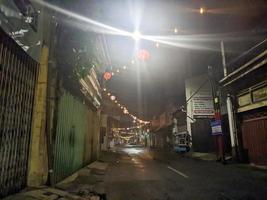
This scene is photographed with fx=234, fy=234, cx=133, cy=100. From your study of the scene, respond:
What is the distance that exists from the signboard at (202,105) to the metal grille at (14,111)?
25.1 meters

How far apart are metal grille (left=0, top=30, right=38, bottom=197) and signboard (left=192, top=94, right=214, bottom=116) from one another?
82.4ft

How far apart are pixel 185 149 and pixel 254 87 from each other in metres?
16.9

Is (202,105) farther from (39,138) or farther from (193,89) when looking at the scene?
(39,138)

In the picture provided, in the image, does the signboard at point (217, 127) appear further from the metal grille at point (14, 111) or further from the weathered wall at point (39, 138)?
the metal grille at point (14, 111)

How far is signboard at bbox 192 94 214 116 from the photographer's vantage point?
29438 millimetres

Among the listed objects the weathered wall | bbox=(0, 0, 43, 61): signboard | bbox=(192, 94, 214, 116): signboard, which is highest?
bbox=(192, 94, 214, 116): signboard

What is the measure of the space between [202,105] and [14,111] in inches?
1044

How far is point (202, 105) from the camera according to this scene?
1166 inches

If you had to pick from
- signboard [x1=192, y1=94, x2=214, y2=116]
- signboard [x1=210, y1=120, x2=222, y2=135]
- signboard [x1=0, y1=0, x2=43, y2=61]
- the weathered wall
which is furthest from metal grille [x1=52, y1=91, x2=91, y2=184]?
signboard [x1=192, y1=94, x2=214, y2=116]

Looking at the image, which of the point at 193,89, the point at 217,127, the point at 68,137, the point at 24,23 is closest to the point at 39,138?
the point at 68,137

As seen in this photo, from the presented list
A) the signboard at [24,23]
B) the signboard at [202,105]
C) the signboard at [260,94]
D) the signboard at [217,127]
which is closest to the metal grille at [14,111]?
the signboard at [24,23]

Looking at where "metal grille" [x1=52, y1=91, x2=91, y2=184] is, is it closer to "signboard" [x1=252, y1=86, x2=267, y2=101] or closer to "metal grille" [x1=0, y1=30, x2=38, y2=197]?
"metal grille" [x1=0, y1=30, x2=38, y2=197]

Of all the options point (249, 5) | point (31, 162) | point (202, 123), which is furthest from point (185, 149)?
point (31, 162)

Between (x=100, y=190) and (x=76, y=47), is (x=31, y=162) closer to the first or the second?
(x=100, y=190)
